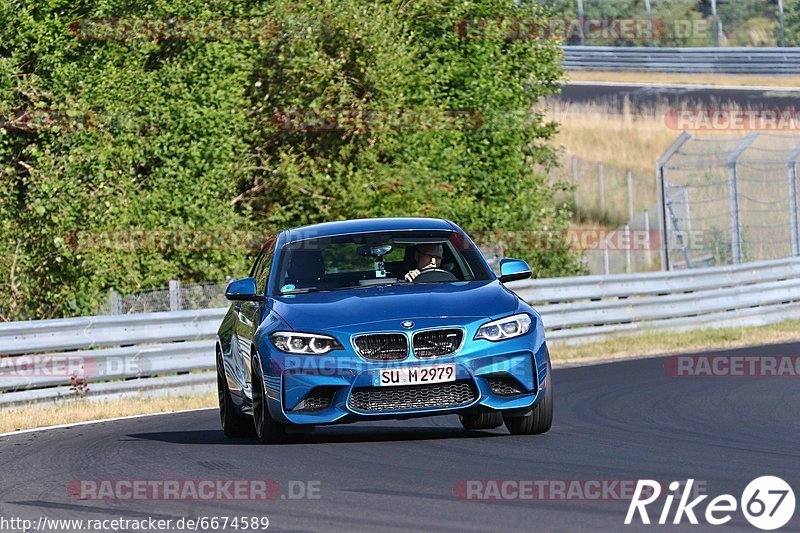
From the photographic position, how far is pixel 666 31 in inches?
2426

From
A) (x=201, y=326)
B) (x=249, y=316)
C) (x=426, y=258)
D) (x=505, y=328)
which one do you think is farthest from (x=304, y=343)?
(x=201, y=326)

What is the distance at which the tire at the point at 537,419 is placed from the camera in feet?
33.9

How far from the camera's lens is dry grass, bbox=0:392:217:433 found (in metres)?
14.9

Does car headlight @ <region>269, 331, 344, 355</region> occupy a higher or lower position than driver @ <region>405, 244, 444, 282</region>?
lower

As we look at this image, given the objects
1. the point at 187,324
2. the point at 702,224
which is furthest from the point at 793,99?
the point at 187,324

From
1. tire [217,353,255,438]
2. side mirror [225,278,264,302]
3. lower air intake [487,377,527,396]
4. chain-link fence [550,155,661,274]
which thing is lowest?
chain-link fence [550,155,661,274]

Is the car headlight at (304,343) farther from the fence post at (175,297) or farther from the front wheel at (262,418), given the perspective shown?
the fence post at (175,297)

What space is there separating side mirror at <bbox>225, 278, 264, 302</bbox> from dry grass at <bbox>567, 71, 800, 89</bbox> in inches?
1706

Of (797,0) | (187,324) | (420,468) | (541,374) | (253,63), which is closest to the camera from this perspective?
(420,468)

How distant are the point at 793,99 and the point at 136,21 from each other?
3079 cm

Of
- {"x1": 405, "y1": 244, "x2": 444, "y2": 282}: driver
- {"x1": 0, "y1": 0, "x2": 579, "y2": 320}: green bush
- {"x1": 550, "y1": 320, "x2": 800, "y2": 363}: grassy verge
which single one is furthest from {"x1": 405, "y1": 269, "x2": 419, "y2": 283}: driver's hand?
{"x1": 0, "y1": 0, "x2": 579, "y2": 320}: green bush

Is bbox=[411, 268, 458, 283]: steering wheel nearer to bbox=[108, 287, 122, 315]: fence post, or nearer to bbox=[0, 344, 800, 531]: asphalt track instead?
bbox=[0, 344, 800, 531]: asphalt track

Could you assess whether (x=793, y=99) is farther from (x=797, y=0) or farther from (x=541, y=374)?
(x=541, y=374)

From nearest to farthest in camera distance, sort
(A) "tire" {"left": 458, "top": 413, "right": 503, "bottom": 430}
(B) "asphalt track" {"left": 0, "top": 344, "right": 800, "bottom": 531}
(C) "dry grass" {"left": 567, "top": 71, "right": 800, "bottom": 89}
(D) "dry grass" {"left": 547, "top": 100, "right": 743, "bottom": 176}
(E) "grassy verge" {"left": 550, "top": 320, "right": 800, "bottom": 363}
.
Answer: (B) "asphalt track" {"left": 0, "top": 344, "right": 800, "bottom": 531} < (A) "tire" {"left": 458, "top": 413, "right": 503, "bottom": 430} < (E) "grassy verge" {"left": 550, "top": 320, "right": 800, "bottom": 363} < (D) "dry grass" {"left": 547, "top": 100, "right": 743, "bottom": 176} < (C) "dry grass" {"left": 567, "top": 71, "right": 800, "bottom": 89}
